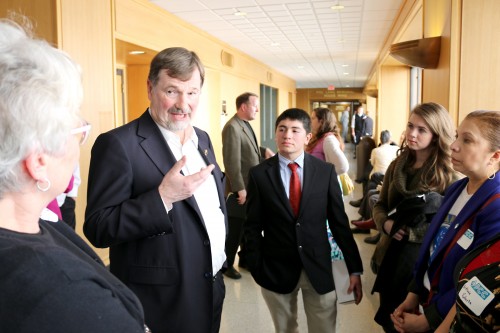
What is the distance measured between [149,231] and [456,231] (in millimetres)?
1174

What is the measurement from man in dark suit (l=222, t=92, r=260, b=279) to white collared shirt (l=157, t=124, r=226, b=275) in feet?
7.42

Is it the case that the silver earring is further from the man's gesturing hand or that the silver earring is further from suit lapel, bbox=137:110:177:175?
suit lapel, bbox=137:110:177:175

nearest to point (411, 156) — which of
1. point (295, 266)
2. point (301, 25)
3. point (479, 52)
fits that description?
point (295, 266)

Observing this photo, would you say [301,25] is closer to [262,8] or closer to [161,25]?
[262,8]

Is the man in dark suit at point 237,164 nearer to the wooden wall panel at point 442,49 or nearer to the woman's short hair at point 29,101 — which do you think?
the wooden wall panel at point 442,49

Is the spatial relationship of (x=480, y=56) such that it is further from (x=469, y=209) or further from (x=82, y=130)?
(x=82, y=130)

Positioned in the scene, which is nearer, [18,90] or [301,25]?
[18,90]

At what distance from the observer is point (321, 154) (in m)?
4.11

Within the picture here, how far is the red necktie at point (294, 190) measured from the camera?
225 cm

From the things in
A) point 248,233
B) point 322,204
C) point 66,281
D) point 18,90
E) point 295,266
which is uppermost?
point 18,90

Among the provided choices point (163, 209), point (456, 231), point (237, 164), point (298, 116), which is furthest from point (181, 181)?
point (237, 164)

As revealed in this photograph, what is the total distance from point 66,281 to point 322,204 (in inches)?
66.4

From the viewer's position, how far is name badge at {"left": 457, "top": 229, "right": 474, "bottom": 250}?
1.48 meters

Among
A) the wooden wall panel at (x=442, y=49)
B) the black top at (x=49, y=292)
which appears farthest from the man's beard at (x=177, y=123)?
the wooden wall panel at (x=442, y=49)
